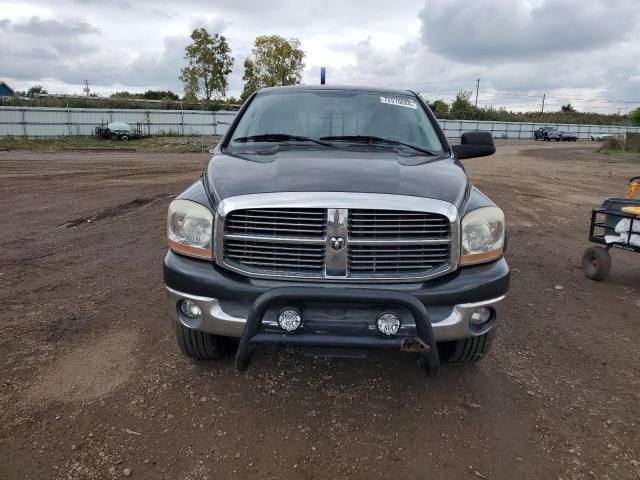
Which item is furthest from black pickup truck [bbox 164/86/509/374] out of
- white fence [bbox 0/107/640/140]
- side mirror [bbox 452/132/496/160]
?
white fence [bbox 0/107/640/140]

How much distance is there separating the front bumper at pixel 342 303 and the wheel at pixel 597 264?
329 cm

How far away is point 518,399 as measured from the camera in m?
3.08

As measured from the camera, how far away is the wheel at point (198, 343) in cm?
311

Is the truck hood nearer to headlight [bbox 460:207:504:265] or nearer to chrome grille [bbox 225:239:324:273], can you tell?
headlight [bbox 460:207:504:265]

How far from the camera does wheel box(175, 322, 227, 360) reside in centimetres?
311

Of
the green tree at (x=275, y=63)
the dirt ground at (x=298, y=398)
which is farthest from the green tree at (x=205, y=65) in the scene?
the dirt ground at (x=298, y=398)

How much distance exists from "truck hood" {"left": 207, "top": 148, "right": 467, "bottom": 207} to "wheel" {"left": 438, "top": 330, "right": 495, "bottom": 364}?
87 cm

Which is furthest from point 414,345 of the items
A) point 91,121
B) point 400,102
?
point 91,121

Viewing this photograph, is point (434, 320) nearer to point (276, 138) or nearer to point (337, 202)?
point (337, 202)

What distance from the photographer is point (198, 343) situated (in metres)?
3.15

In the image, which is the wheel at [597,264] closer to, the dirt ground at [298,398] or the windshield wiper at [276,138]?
the dirt ground at [298,398]

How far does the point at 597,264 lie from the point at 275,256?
14.0ft

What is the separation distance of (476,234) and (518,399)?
42.8 inches

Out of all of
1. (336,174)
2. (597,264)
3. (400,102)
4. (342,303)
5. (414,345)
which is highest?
(400,102)
